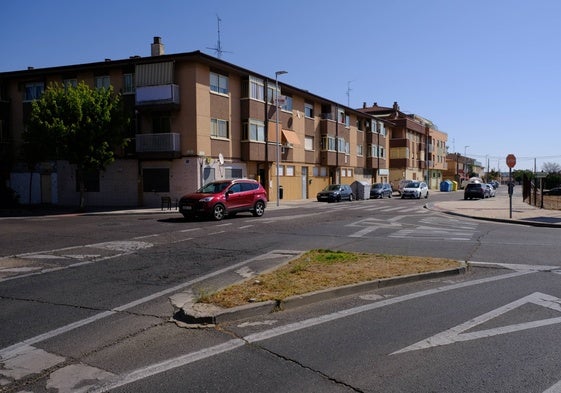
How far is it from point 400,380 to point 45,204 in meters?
33.5

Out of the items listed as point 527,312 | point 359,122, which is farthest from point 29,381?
point 359,122

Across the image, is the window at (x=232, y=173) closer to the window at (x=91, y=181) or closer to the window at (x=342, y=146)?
the window at (x=91, y=181)

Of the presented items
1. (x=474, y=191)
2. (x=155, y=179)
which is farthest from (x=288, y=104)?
(x=474, y=191)

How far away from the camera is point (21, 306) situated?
259 inches

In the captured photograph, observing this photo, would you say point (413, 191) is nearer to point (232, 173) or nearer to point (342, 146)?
point (342, 146)

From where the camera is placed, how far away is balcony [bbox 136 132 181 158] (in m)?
29.3

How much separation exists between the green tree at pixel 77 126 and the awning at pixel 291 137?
14.6m

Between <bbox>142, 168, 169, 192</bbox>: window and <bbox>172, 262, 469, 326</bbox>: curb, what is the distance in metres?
24.7

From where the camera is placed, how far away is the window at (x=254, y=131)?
33.8 metres

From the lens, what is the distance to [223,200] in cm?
2067

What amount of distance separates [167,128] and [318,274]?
24362mm

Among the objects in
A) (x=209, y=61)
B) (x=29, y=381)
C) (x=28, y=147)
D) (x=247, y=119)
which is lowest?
(x=29, y=381)

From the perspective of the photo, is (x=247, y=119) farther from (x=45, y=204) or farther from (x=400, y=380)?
(x=400, y=380)

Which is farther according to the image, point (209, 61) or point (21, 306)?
point (209, 61)
